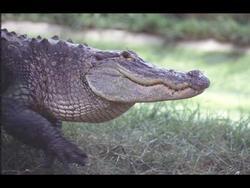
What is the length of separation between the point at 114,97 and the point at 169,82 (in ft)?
0.81

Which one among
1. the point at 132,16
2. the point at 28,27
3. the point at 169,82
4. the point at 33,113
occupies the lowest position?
the point at 33,113

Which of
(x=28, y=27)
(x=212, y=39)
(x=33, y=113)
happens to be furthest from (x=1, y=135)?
(x=212, y=39)

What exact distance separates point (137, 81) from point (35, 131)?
0.50 meters

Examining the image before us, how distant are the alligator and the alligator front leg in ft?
0.11

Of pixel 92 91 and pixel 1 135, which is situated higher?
pixel 92 91

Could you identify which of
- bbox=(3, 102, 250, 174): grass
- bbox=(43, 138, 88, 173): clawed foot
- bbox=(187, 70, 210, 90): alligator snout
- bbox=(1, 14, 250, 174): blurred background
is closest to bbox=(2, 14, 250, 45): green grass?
bbox=(1, 14, 250, 174): blurred background

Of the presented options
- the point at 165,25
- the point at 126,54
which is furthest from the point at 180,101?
the point at 165,25

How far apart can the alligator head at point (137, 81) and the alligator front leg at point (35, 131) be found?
28 centimetres

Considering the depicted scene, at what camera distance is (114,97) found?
8.42 ft

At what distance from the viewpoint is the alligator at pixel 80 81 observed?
2.57 meters

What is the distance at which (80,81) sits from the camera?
2.62 metres
